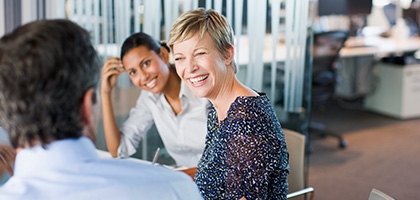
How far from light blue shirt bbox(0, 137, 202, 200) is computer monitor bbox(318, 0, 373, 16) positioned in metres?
4.83

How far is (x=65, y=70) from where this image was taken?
1161 mm

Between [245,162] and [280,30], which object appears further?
[280,30]

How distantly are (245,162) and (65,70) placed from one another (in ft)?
2.86

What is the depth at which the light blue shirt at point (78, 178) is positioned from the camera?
1188 mm

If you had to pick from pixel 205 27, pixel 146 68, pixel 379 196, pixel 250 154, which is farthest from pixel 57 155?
pixel 146 68

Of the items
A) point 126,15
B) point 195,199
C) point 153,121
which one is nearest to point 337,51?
point 126,15

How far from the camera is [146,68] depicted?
2.79m

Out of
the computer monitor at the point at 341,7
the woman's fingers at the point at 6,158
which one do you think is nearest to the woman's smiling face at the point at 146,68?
the woman's fingers at the point at 6,158

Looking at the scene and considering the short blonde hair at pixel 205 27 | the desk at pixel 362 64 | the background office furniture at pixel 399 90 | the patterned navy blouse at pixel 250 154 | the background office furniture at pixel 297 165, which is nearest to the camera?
the patterned navy blouse at pixel 250 154

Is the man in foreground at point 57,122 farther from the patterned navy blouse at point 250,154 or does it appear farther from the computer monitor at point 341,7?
the computer monitor at point 341,7

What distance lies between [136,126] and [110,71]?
29 centimetres

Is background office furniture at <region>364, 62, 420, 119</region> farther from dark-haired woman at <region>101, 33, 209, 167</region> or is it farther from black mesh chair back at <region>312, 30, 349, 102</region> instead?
dark-haired woman at <region>101, 33, 209, 167</region>

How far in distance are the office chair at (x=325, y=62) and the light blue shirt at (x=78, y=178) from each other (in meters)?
4.23

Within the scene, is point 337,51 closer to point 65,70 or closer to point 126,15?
point 126,15
